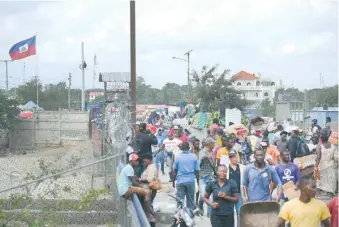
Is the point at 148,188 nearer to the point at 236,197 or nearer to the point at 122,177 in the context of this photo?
the point at 122,177

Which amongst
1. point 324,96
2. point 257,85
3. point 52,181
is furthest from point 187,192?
point 257,85

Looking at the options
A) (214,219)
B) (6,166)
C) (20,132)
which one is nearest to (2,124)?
(20,132)

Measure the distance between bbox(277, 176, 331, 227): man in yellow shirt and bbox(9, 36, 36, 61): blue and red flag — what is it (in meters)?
33.4

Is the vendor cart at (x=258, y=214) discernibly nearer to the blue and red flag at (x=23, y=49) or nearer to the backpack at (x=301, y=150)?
the backpack at (x=301, y=150)

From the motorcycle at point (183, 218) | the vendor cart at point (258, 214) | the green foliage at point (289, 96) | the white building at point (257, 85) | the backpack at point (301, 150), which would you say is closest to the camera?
the vendor cart at point (258, 214)

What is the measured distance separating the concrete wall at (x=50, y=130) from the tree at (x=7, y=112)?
560mm

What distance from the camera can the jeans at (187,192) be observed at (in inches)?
425

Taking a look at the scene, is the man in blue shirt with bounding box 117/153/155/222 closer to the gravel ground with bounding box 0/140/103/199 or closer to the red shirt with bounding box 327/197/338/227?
the gravel ground with bounding box 0/140/103/199

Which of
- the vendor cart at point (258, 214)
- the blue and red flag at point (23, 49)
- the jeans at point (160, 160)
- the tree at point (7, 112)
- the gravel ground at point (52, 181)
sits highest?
the blue and red flag at point (23, 49)

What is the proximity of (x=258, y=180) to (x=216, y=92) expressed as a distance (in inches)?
1438

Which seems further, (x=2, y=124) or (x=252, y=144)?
(x=2, y=124)

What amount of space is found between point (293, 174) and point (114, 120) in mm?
4152

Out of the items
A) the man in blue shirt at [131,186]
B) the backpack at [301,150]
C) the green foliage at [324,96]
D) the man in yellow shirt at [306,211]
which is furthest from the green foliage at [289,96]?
the man in yellow shirt at [306,211]

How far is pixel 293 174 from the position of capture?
9711 mm
